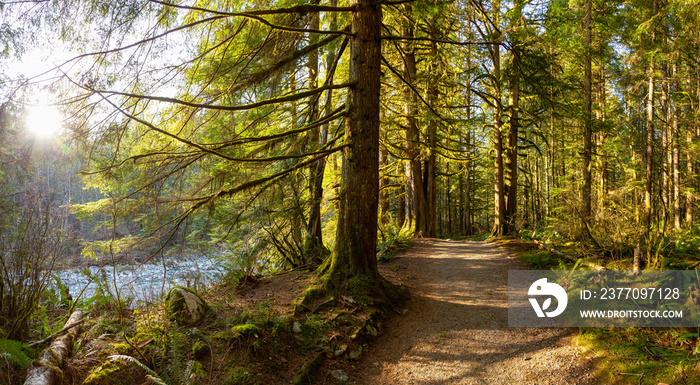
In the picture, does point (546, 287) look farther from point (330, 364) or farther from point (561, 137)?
point (561, 137)

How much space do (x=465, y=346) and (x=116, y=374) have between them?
3.60 m

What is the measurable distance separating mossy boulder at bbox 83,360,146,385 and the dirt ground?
182cm

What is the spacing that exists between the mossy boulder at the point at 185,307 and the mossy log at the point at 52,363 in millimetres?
853

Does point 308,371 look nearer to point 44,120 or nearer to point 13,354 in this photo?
point 13,354

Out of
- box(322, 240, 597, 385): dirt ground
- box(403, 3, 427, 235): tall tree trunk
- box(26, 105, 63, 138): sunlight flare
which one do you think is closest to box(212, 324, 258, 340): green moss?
box(322, 240, 597, 385): dirt ground

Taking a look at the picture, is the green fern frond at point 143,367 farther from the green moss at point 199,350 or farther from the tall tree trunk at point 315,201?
the tall tree trunk at point 315,201

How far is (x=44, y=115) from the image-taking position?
3.62 metres

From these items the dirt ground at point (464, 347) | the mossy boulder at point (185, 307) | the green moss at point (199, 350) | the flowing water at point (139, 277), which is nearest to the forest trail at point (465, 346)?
the dirt ground at point (464, 347)

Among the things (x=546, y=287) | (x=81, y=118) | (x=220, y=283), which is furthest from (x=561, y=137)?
(x=81, y=118)

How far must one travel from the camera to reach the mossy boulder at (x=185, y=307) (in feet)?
11.9

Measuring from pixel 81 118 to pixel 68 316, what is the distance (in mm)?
2223

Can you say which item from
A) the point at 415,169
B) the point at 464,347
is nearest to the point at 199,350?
the point at 464,347

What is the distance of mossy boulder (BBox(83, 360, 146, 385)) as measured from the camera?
98.0 inches

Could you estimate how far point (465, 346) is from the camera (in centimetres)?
398
